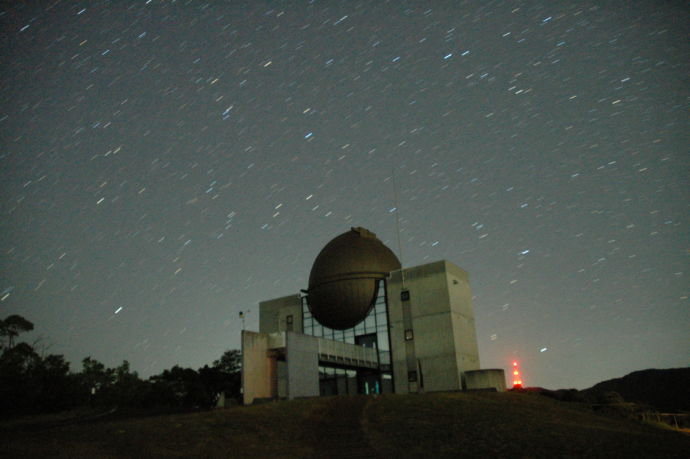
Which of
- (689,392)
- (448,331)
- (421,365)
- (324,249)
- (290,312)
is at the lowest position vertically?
(689,392)

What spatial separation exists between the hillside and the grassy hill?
5289 centimetres

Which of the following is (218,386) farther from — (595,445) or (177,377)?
(595,445)

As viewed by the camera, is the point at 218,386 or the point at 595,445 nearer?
the point at 595,445

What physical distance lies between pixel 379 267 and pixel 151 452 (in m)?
26.5

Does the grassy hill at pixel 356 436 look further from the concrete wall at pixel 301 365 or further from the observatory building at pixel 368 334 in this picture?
the observatory building at pixel 368 334

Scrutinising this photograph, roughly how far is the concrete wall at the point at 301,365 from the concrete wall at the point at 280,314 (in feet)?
32.2

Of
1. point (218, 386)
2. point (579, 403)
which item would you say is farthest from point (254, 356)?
point (218, 386)

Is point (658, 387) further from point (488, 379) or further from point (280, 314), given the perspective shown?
point (280, 314)

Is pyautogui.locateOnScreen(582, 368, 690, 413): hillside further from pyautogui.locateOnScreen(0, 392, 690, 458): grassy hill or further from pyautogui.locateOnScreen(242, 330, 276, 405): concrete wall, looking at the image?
pyautogui.locateOnScreen(0, 392, 690, 458): grassy hill

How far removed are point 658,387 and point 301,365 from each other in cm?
6756

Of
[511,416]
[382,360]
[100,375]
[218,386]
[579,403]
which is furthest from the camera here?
[100,375]

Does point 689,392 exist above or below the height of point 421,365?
below

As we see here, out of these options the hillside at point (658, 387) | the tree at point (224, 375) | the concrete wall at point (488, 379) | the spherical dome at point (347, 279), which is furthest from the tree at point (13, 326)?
the hillside at point (658, 387)

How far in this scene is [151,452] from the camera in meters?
14.5
